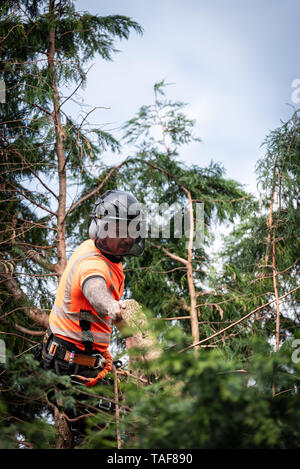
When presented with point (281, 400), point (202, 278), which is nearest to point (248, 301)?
point (202, 278)

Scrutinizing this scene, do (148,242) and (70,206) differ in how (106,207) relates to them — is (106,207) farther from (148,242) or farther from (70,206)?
(148,242)

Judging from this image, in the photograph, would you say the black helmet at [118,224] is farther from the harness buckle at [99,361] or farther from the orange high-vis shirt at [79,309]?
the harness buckle at [99,361]

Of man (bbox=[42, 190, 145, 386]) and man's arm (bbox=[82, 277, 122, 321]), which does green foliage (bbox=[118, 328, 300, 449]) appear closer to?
man's arm (bbox=[82, 277, 122, 321])

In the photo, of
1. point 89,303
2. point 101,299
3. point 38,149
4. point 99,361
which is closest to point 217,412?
point 101,299

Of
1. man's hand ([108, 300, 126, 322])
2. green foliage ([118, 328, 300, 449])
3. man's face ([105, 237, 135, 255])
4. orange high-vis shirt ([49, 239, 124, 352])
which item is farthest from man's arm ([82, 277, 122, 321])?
green foliage ([118, 328, 300, 449])

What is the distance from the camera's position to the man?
10.6 feet

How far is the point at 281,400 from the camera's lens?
1437mm

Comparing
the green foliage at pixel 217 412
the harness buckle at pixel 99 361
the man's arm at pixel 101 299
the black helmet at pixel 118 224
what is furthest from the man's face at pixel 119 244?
the green foliage at pixel 217 412

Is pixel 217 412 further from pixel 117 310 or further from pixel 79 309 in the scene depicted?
pixel 79 309

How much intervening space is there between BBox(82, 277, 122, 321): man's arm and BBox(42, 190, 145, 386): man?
393mm

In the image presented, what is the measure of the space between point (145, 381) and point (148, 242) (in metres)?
3.75

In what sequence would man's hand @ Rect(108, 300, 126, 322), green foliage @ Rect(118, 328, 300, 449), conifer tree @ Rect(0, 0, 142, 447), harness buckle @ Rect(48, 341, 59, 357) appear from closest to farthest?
green foliage @ Rect(118, 328, 300, 449)
man's hand @ Rect(108, 300, 126, 322)
harness buckle @ Rect(48, 341, 59, 357)
conifer tree @ Rect(0, 0, 142, 447)

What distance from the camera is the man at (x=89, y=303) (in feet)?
10.6
